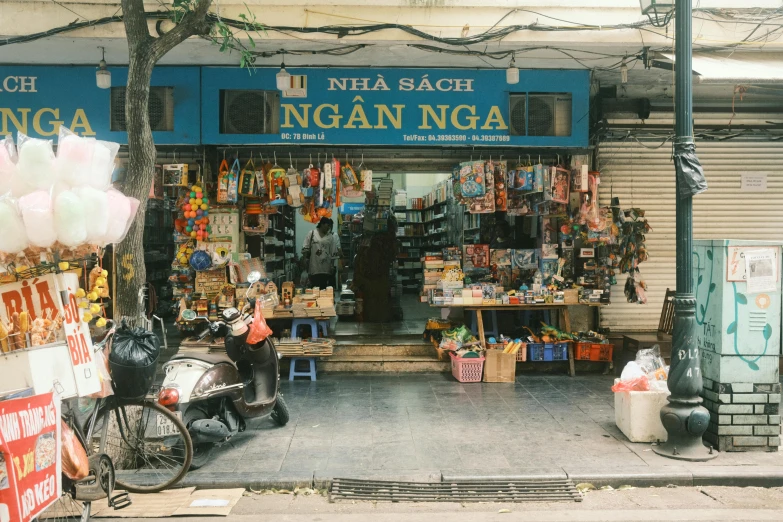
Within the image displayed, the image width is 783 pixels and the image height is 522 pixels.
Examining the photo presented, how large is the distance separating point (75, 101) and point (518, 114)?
6.05 m

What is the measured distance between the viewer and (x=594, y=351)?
8719 mm

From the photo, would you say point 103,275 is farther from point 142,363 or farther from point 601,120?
point 601,120

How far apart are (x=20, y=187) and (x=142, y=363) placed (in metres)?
1.49

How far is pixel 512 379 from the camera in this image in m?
8.38

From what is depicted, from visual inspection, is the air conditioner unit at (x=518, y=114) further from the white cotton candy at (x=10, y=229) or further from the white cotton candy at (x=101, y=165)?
the white cotton candy at (x=10, y=229)

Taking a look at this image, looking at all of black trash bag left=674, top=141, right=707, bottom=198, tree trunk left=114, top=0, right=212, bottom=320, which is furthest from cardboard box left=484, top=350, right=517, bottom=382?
tree trunk left=114, top=0, right=212, bottom=320

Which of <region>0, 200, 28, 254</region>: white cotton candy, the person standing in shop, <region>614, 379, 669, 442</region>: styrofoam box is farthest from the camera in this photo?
the person standing in shop

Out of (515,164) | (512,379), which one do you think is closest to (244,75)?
(515,164)

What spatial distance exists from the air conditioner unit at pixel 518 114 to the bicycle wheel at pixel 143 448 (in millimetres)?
5811

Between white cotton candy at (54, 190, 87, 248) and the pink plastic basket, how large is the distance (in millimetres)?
5506

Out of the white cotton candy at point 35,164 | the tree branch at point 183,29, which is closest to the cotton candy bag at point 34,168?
the white cotton candy at point 35,164

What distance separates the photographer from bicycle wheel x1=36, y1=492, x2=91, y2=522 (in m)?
4.08

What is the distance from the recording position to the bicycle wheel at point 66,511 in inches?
161

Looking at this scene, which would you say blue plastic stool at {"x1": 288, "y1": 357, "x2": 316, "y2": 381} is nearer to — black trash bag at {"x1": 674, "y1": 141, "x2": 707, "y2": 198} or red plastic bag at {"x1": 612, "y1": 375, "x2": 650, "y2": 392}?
red plastic bag at {"x1": 612, "y1": 375, "x2": 650, "y2": 392}
